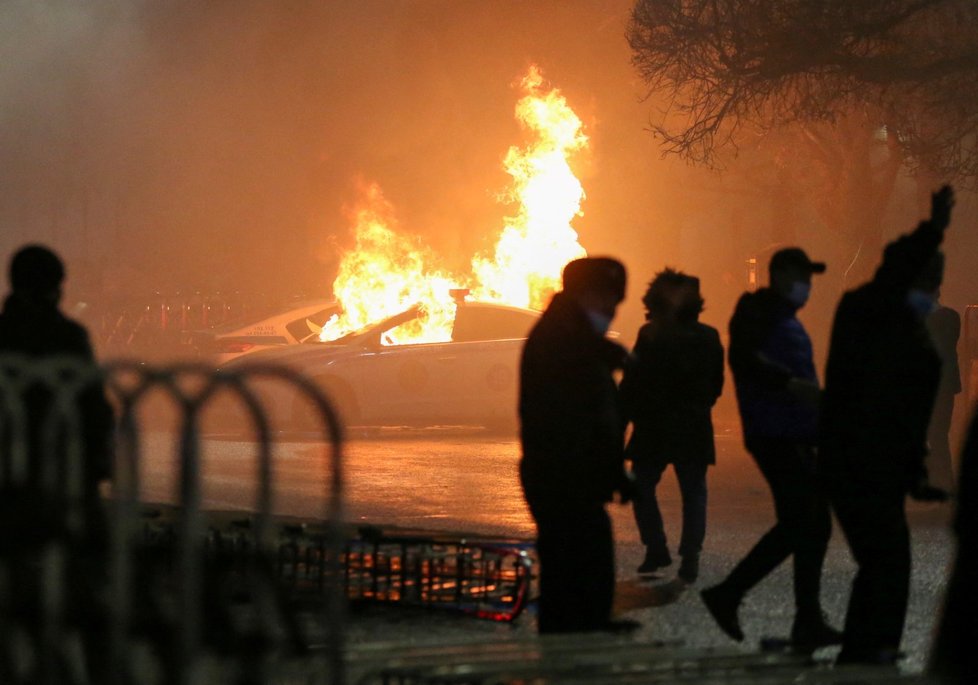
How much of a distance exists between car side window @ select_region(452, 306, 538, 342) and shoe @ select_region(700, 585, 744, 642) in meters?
11.3

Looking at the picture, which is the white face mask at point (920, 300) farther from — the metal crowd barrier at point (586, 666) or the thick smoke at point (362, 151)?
the thick smoke at point (362, 151)

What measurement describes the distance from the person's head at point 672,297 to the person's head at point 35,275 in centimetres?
357

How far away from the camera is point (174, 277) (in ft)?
133

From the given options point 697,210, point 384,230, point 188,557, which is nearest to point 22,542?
point 188,557

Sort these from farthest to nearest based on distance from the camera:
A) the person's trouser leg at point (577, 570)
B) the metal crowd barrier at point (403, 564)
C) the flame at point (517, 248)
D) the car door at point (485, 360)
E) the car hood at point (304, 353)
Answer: the flame at point (517, 248) → the car door at point (485, 360) → the car hood at point (304, 353) → the metal crowd barrier at point (403, 564) → the person's trouser leg at point (577, 570)

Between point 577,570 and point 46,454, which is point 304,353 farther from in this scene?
point 46,454

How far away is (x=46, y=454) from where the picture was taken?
3807 mm

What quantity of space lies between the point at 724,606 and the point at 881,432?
4.99ft

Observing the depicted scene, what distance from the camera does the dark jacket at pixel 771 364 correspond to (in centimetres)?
691

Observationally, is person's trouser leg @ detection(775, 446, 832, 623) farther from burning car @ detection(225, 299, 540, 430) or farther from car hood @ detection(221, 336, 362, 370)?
car hood @ detection(221, 336, 362, 370)

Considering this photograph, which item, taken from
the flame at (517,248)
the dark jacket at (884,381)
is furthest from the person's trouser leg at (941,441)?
the flame at (517,248)

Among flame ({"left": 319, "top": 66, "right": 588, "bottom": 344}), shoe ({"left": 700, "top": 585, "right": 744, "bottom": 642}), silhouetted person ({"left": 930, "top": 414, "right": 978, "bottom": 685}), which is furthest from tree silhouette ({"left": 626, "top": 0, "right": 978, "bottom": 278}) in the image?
silhouetted person ({"left": 930, "top": 414, "right": 978, "bottom": 685})

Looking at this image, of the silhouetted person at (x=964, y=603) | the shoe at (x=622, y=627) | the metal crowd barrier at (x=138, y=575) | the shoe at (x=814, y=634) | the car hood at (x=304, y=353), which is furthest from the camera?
the car hood at (x=304, y=353)

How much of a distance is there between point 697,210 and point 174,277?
44.8ft
